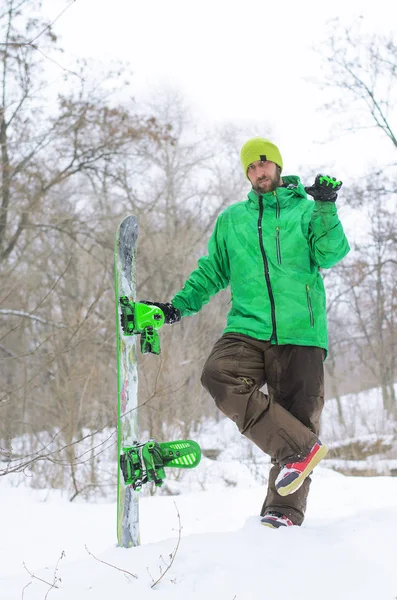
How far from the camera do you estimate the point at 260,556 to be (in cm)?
198

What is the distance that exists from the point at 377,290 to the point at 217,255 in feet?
59.5

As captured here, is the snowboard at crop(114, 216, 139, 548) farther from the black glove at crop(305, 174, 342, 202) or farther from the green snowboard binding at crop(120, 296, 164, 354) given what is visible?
the black glove at crop(305, 174, 342, 202)

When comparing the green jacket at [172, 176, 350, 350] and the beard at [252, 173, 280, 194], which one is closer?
the green jacket at [172, 176, 350, 350]

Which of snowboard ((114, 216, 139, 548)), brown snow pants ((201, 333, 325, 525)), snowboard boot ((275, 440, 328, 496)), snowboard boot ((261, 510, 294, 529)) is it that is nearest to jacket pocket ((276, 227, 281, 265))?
brown snow pants ((201, 333, 325, 525))

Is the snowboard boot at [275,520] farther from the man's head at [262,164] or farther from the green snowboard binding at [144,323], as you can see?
the man's head at [262,164]

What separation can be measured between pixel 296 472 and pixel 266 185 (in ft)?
4.56

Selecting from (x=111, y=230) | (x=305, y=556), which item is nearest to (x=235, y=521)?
(x=305, y=556)

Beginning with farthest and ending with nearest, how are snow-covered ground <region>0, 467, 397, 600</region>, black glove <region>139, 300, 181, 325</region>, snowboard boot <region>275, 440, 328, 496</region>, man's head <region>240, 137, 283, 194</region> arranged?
man's head <region>240, 137, 283, 194</region> → black glove <region>139, 300, 181, 325</region> → snowboard boot <region>275, 440, 328, 496</region> → snow-covered ground <region>0, 467, 397, 600</region>

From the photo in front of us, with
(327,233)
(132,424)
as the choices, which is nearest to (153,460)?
(132,424)

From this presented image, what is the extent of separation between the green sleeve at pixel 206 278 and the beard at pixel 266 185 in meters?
0.26

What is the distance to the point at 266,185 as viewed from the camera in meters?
2.78

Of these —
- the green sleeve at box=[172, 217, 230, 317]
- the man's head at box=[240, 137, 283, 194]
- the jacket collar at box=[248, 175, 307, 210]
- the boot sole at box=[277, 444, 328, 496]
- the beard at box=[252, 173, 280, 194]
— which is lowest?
the boot sole at box=[277, 444, 328, 496]

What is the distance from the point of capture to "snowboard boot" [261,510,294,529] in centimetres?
232

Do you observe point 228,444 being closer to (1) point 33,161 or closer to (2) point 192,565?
(1) point 33,161
